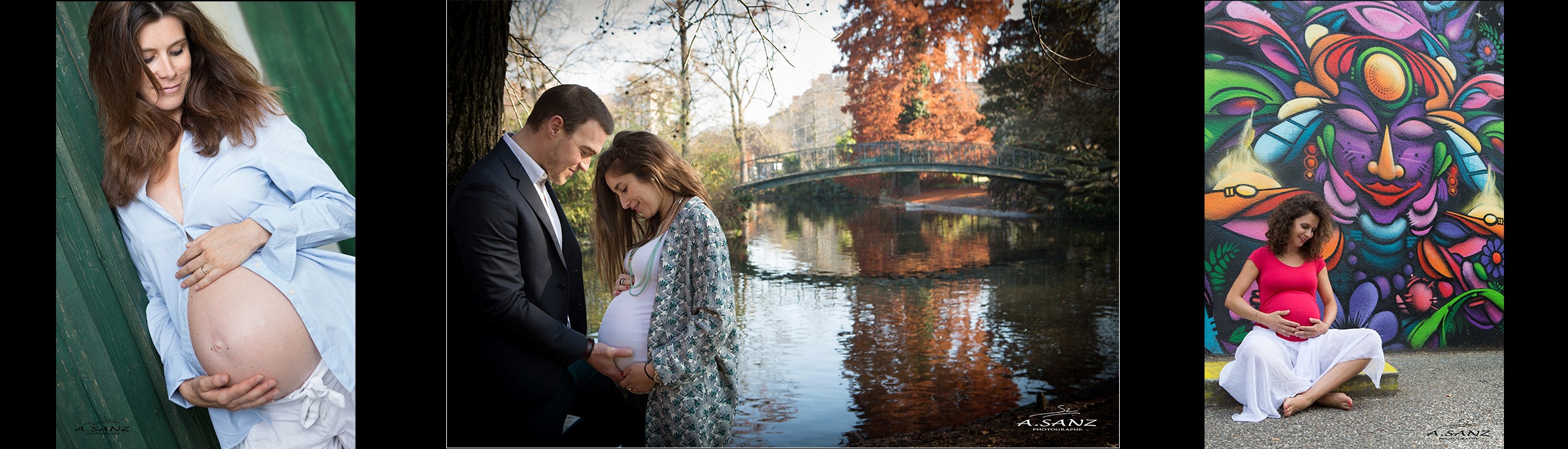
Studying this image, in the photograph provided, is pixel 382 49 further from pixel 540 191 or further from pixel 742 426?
pixel 742 426

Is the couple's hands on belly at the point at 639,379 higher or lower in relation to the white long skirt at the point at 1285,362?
higher

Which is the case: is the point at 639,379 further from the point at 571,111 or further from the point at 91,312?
the point at 91,312

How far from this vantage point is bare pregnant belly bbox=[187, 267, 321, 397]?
3.40 metres

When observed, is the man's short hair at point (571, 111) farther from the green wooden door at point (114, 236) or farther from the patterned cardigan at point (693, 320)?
the green wooden door at point (114, 236)

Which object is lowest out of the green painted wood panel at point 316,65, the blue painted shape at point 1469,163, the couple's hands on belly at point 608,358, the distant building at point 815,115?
the couple's hands on belly at point 608,358

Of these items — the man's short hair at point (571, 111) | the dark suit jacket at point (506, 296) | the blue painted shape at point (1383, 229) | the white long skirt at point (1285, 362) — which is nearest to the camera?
the dark suit jacket at point (506, 296)

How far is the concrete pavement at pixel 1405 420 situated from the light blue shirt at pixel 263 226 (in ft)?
12.8

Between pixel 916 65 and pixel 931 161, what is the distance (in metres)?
0.44

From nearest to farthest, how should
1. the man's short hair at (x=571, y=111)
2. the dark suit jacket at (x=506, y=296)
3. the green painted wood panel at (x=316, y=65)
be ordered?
the green painted wood panel at (x=316, y=65), the dark suit jacket at (x=506, y=296), the man's short hair at (x=571, y=111)

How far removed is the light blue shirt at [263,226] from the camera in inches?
133

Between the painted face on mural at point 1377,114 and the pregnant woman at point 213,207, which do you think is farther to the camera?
the painted face on mural at point 1377,114

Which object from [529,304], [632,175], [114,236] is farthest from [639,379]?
[114,236]

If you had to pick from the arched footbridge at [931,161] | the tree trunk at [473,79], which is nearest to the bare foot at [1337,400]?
the arched footbridge at [931,161]
